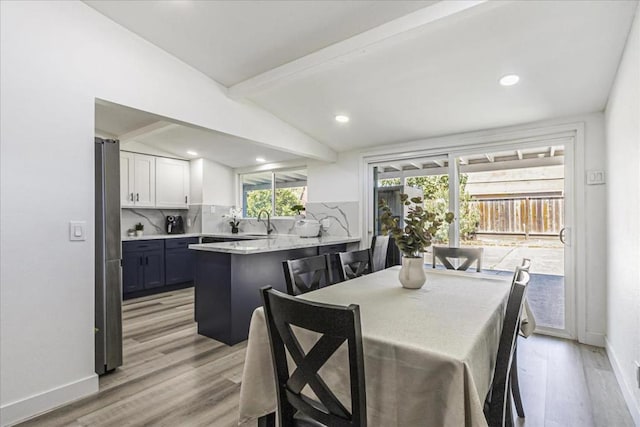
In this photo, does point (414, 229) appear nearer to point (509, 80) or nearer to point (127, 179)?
point (509, 80)

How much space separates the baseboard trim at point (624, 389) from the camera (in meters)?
1.79

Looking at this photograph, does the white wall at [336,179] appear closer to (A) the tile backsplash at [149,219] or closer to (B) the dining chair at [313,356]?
(A) the tile backsplash at [149,219]

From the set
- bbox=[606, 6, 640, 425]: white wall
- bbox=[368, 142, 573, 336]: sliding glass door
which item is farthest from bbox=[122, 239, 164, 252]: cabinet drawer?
bbox=[606, 6, 640, 425]: white wall

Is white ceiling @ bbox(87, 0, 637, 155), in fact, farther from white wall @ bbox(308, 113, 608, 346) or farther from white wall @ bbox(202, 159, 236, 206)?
white wall @ bbox(202, 159, 236, 206)

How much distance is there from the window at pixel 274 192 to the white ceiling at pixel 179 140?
0.95ft

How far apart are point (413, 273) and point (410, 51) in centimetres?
164

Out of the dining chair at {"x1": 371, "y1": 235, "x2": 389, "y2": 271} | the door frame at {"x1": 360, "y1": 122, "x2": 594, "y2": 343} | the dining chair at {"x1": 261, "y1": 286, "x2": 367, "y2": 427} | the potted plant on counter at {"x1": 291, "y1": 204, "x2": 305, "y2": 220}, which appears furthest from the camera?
the potted plant on counter at {"x1": 291, "y1": 204, "x2": 305, "y2": 220}

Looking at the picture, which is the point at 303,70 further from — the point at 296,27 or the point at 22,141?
the point at 22,141

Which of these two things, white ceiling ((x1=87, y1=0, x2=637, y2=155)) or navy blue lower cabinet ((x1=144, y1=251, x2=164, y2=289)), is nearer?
white ceiling ((x1=87, y1=0, x2=637, y2=155))

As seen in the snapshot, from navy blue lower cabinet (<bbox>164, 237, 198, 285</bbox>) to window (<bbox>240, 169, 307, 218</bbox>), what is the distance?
1231 millimetres

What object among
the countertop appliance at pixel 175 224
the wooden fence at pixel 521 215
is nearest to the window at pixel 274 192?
the countertop appliance at pixel 175 224

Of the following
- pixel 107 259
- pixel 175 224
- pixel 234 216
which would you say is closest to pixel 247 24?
pixel 107 259

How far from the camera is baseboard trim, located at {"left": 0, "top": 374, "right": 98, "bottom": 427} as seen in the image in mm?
1831

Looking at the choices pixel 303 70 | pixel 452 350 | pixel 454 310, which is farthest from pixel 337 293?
pixel 303 70
